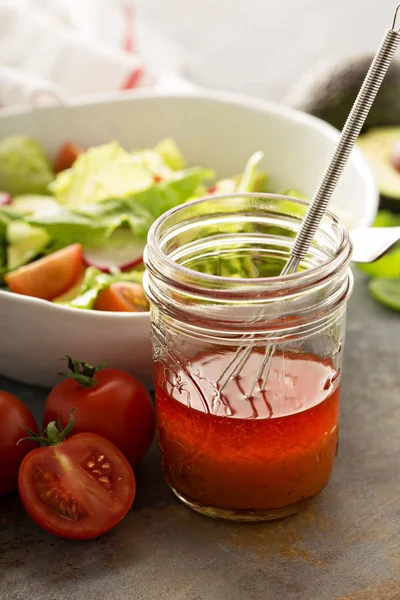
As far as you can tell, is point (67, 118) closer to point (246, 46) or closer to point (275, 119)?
point (275, 119)

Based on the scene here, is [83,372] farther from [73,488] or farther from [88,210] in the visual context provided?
[88,210]

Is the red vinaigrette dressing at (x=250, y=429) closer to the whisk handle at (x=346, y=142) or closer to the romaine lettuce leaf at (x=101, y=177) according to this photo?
the whisk handle at (x=346, y=142)

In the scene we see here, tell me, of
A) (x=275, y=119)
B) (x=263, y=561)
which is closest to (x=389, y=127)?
(x=275, y=119)

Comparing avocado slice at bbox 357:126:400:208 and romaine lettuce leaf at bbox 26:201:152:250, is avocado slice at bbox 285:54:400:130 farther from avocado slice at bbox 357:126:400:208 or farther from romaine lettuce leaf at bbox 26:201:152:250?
romaine lettuce leaf at bbox 26:201:152:250

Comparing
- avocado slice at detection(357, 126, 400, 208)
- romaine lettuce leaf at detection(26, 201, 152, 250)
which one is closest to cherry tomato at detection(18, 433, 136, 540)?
romaine lettuce leaf at detection(26, 201, 152, 250)

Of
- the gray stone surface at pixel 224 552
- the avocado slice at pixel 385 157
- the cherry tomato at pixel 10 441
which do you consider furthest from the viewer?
the avocado slice at pixel 385 157

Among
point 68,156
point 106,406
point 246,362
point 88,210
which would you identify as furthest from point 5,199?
point 246,362

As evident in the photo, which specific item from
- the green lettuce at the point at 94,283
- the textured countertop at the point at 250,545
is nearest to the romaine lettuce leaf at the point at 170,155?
the green lettuce at the point at 94,283
